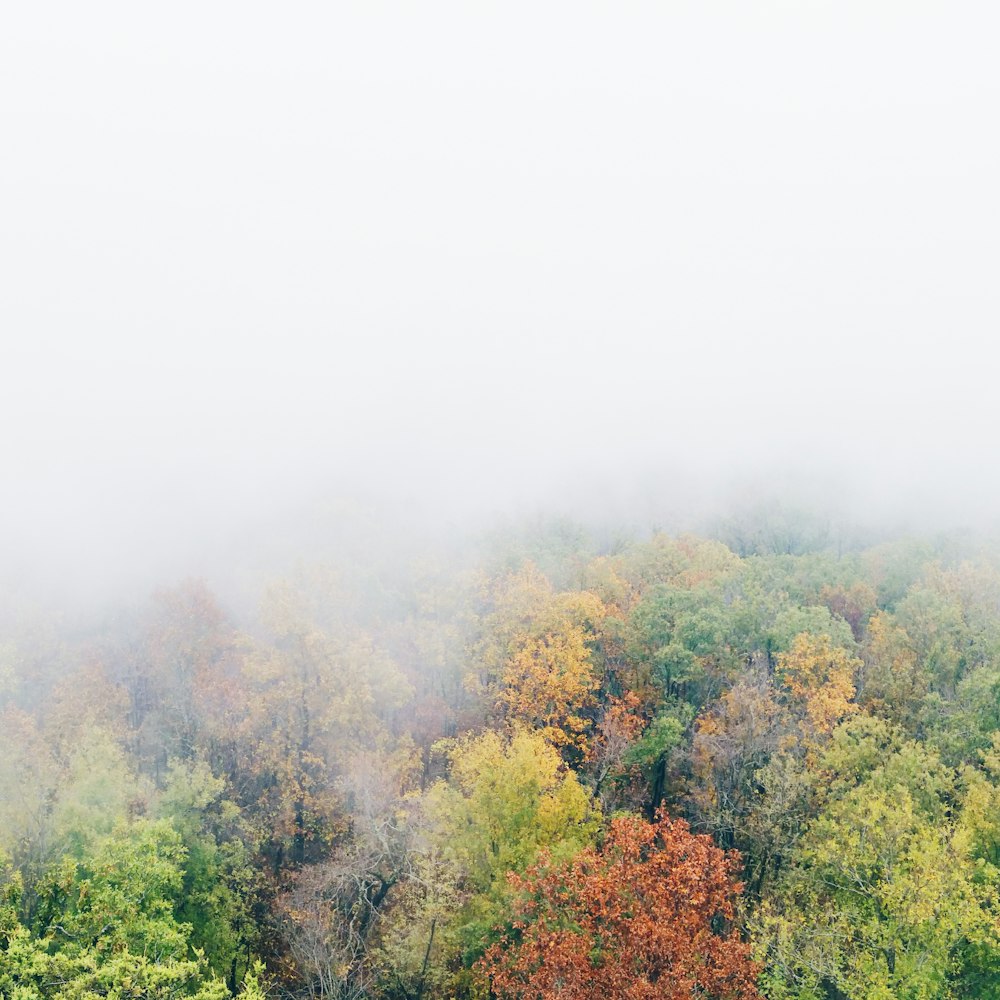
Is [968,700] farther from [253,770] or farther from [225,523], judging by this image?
[225,523]

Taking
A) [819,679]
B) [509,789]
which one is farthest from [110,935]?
[819,679]

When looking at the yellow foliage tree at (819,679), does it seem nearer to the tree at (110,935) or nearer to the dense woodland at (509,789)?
the dense woodland at (509,789)

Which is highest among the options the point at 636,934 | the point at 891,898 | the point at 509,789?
the point at 636,934

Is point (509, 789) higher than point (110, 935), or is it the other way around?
point (110, 935)

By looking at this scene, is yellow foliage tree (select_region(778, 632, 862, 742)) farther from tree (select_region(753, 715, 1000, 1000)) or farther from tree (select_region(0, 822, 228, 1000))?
tree (select_region(0, 822, 228, 1000))

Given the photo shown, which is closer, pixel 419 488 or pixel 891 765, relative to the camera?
pixel 891 765

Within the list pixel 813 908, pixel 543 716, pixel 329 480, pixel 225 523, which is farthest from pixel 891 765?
pixel 329 480

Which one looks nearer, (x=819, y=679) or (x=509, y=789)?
(x=509, y=789)

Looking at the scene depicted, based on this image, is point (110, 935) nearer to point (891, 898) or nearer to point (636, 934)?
point (636, 934)
